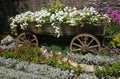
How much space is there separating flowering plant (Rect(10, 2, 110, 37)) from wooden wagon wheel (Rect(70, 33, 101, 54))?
0.45m

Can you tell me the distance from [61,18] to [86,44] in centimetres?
112

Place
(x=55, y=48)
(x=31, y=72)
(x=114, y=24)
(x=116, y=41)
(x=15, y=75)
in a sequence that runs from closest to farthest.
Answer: (x=15, y=75) → (x=31, y=72) → (x=116, y=41) → (x=114, y=24) → (x=55, y=48)

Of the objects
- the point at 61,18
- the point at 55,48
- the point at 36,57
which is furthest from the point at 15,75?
the point at 55,48

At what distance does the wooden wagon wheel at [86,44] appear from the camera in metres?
10.4

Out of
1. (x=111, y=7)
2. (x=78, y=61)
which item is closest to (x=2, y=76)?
(x=78, y=61)

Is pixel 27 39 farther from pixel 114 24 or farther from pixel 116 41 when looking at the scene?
pixel 116 41

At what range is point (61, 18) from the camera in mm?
10594

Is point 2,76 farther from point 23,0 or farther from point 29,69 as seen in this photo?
point 23,0

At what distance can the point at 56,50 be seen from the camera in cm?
1134

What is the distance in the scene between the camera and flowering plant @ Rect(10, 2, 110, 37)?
10375 mm

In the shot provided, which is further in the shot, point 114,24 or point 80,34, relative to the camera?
point 114,24

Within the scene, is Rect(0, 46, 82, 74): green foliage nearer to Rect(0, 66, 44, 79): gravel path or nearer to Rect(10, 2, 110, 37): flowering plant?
Rect(0, 66, 44, 79): gravel path

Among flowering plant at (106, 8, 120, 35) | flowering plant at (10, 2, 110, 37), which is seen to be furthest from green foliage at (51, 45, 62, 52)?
flowering plant at (106, 8, 120, 35)

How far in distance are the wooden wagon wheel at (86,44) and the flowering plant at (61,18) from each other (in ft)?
1.47
